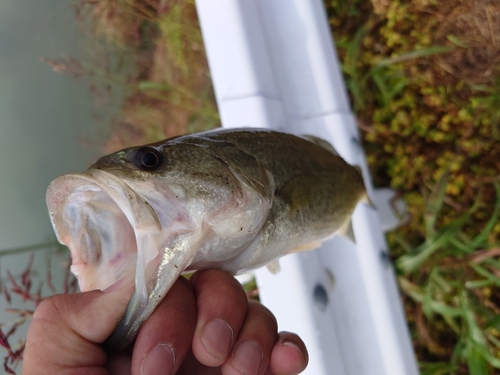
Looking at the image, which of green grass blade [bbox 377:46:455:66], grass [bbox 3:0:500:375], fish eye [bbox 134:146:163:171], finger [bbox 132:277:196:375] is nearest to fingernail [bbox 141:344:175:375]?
finger [bbox 132:277:196:375]

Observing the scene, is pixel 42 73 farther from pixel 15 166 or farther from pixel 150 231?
pixel 150 231

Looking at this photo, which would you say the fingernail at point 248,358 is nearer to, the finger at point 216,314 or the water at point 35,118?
the finger at point 216,314

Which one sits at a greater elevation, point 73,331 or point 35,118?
point 35,118

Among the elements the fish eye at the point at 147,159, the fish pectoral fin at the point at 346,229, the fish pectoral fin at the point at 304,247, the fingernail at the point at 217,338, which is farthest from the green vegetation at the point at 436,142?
the fish eye at the point at 147,159

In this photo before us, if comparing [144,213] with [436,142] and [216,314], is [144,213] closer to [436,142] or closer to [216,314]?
[216,314]

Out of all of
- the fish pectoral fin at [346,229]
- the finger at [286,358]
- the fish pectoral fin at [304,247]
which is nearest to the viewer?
the finger at [286,358]

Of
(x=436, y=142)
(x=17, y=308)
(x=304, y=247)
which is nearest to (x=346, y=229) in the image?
(x=304, y=247)
